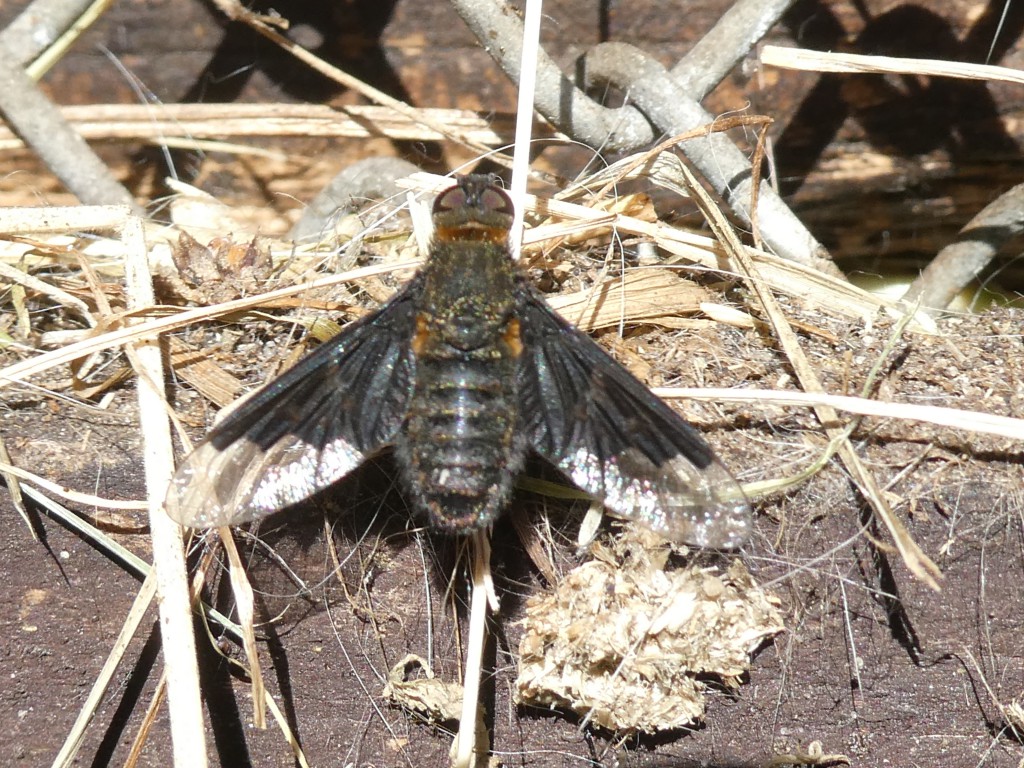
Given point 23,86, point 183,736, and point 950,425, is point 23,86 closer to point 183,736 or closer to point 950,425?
point 183,736

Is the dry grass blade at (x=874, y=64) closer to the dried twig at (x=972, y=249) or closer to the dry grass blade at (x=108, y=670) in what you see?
the dried twig at (x=972, y=249)

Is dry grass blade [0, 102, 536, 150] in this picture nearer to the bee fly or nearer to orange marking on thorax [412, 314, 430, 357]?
the bee fly

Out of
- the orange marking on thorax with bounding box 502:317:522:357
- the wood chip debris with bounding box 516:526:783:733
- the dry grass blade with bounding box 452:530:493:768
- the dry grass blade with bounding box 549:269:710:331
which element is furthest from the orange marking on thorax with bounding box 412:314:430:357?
the wood chip debris with bounding box 516:526:783:733

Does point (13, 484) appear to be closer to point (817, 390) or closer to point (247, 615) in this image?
point (247, 615)

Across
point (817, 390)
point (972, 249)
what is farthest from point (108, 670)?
point (972, 249)

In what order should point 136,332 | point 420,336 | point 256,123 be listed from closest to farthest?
point 136,332 → point 420,336 → point 256,123
